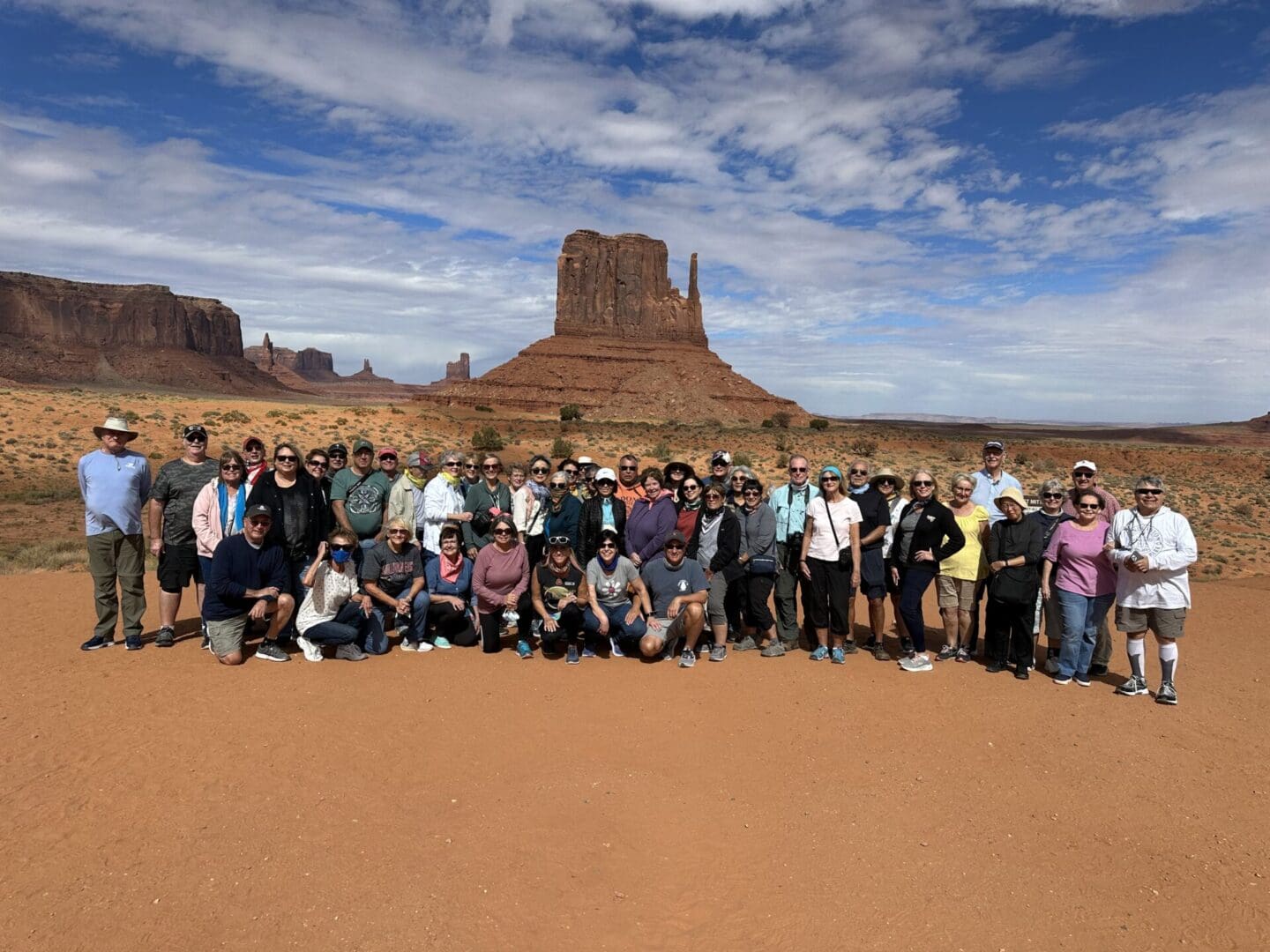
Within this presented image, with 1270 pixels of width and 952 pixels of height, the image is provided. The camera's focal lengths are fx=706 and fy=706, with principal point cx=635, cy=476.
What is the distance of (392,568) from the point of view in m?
7.05

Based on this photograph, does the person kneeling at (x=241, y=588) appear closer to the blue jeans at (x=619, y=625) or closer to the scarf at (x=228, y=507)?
the scarf at (x=228, y=507)

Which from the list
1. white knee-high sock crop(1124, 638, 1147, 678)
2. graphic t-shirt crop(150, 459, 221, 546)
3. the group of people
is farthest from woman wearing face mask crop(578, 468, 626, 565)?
white knee-high sock crop(1124, 638, 1147, 678)

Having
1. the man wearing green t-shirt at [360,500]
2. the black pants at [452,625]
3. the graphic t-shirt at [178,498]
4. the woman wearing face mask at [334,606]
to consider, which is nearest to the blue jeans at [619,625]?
the black pants at [452,625]

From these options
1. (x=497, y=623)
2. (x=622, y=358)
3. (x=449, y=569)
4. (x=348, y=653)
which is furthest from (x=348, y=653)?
(x=622, y=358)

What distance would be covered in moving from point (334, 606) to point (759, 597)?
166 inches

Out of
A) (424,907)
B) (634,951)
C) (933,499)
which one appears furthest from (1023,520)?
(424,907)

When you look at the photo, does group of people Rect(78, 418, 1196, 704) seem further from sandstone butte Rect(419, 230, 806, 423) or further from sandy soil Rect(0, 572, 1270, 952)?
sandstone butte Rect(419, 230, 806, 423)

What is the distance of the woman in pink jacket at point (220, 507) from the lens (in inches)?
263

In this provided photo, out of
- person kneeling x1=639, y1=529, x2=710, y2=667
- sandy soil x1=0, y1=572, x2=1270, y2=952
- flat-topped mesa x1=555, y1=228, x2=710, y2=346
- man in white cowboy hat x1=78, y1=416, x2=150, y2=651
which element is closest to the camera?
sandy soil x1=0, y1=572, x2=1270, y2=952

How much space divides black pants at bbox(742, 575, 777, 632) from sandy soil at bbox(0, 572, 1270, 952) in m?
0.77

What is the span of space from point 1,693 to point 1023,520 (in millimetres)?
9087

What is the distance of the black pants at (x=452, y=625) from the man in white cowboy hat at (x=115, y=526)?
2705 mm

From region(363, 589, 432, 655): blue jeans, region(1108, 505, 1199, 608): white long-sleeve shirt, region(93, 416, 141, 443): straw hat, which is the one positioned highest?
region(93, 416, 141, 443): straw hat

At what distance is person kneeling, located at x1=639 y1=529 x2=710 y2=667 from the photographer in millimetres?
6840
